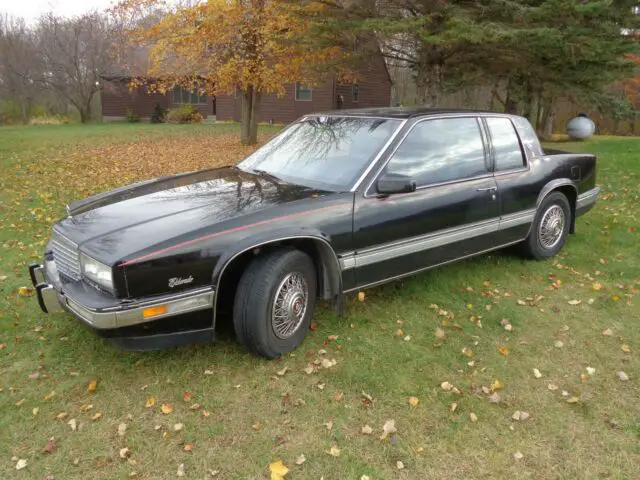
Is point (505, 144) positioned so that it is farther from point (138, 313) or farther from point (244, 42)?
point (244, 42)

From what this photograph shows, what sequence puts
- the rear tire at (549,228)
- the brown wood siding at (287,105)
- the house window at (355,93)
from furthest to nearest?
the house window at (355,93)
the brown wood siding at (287,105)
the rear tire at (549,228)

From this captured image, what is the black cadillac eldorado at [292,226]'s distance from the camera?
3162 mm

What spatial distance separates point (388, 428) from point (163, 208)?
2.11m

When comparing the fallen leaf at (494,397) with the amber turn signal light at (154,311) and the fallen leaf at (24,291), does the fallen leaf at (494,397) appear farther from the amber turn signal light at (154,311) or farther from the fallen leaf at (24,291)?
the fallen leaf at (24,291)

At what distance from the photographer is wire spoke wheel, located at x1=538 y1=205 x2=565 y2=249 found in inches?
225

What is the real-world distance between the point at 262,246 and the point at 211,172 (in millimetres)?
1514

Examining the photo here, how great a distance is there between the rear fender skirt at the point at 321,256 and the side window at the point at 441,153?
84 centimetres

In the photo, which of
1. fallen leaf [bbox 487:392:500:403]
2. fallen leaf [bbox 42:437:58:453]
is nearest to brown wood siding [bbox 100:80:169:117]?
fallen leaf [bbox 42:437:58:453]

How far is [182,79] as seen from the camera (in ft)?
51.3

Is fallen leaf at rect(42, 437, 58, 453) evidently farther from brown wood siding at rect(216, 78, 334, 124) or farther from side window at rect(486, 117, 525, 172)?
brown wood siding at rect(216, 78, 334, 124)

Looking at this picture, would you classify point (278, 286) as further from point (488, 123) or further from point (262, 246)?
point (488, 123)

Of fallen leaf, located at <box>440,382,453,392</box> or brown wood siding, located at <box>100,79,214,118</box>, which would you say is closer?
fallen leaf, located at <box>440,382,453,392</box>

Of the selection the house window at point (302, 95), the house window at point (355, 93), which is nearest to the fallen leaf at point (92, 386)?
the house window at point (302, 95)

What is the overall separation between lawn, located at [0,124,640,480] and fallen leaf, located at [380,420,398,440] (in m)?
0.03
